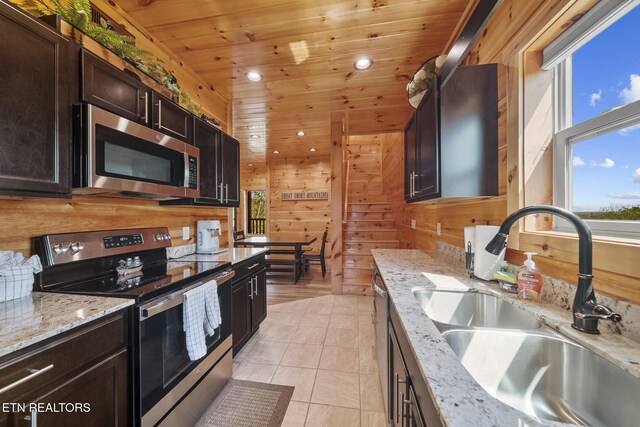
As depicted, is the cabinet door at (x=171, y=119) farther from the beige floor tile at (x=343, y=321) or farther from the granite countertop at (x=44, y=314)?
the beige floor tile at (x=343, y=321)

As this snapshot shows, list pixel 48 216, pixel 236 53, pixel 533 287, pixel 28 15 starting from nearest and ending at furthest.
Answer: pixel 28 15, pixel 533 287, pixel 48 216, pixel 236 53

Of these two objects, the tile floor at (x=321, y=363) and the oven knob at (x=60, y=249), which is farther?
the tile floor at (x=321, y=363)

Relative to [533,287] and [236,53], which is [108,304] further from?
[236,53]

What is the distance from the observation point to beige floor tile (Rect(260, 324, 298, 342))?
2.55 m

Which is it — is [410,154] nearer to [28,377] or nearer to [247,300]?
[247,300]

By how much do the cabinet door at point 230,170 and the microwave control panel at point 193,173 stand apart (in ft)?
1.62

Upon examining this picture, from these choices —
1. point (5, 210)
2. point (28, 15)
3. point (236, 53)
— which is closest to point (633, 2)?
point (28, 15)

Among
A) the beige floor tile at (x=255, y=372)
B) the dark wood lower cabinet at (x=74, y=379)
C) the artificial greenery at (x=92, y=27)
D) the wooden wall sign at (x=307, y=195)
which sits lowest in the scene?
the beige floor tile at (x=255, y=372)

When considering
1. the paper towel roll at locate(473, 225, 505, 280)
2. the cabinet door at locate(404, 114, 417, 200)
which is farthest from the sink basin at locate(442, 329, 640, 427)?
the cabinet door at locate(404, 114, 417, 200)

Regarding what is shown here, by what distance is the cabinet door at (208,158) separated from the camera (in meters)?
2.06

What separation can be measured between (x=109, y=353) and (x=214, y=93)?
277cm

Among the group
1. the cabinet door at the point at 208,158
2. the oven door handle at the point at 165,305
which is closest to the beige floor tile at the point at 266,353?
the oven door handle at the point at 165,305

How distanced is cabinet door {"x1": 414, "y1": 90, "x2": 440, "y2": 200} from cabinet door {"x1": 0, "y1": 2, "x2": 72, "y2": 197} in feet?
6.31

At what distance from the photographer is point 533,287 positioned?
1.11 m
